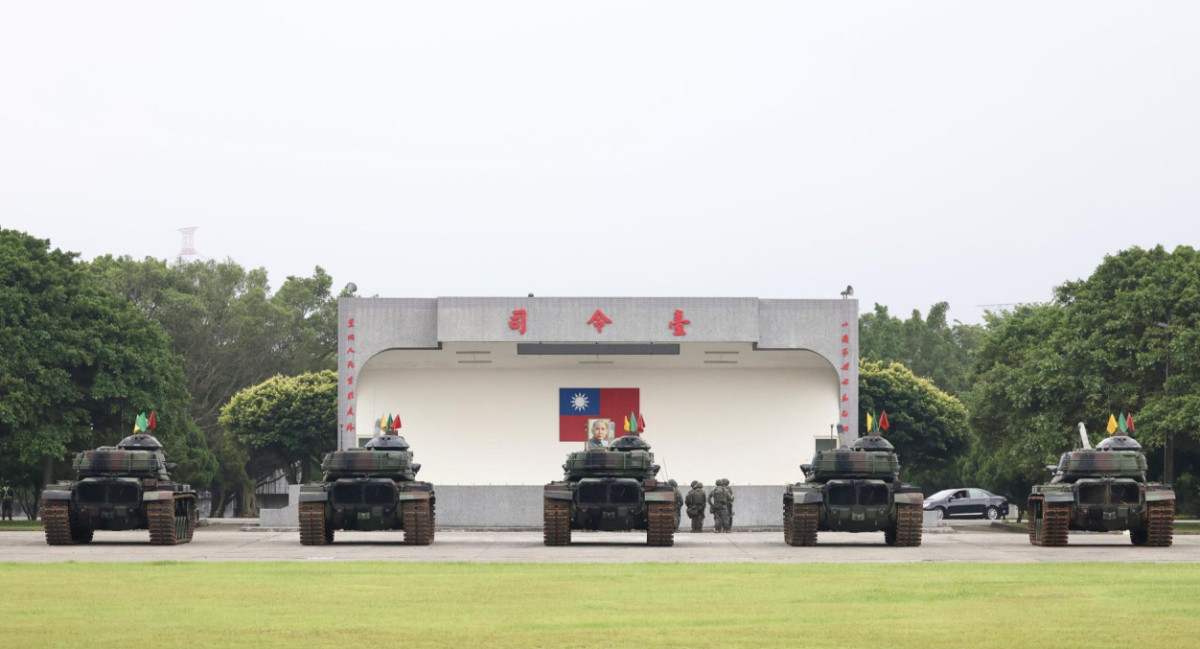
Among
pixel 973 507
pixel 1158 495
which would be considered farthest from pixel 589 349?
pixel 1158 495

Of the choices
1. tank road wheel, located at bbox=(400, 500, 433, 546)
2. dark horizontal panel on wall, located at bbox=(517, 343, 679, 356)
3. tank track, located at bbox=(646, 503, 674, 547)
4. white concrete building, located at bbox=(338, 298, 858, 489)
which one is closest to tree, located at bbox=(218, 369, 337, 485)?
white concrete building, located at bbox=(338, 298, 858, 489)

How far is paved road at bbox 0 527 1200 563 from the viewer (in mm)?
26969

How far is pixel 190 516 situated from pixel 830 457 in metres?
13.4

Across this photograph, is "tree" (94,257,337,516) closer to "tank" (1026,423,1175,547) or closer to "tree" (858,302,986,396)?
"tree" (858,302,986,396)

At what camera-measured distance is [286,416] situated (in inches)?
3044

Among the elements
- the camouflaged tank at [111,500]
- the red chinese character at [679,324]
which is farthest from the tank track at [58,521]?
the red chinese character at [679,324]

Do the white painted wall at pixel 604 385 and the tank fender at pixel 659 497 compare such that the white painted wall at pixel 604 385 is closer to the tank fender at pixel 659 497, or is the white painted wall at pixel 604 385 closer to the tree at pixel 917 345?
the tank fender at pixel 659 497

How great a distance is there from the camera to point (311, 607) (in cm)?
1692

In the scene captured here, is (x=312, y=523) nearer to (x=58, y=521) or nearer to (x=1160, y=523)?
(x=58, y=521)

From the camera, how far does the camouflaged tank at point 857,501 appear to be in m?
32.1

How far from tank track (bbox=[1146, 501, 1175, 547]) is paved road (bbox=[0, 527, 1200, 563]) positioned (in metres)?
0.50

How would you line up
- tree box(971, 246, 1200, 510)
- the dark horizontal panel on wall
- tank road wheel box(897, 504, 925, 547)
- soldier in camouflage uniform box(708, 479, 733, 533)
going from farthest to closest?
1. the dark horizontal panel on wall
2. tree box(971, 246, 1200, 510)
3. soldier in camouflage uniform box(708, 479, 733, 533)
4. tank road wheel box(897, 504, 925, 547)

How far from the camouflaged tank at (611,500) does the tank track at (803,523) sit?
238cm

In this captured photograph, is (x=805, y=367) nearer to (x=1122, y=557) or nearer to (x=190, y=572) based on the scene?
(x=1122, y=557)
